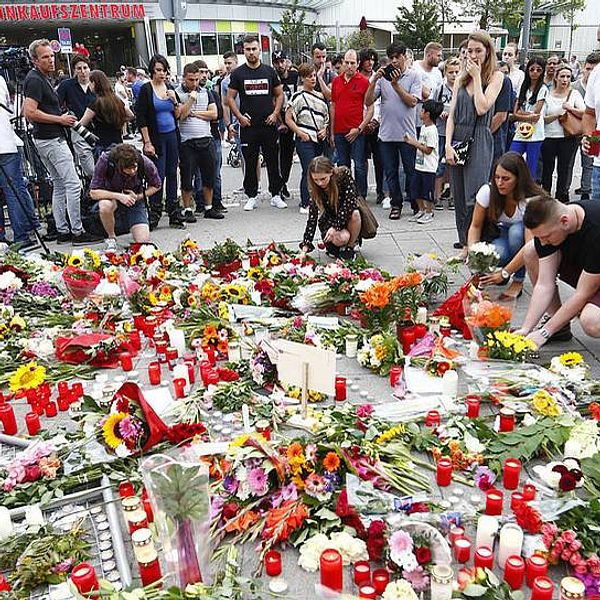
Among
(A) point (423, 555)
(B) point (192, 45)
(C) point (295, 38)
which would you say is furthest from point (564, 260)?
(B) point (192, 45)

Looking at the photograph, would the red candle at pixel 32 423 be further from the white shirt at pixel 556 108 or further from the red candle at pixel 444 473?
the white shirt at pixel 556 108

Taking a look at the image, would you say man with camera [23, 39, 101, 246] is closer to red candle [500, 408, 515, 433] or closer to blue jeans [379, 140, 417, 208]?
blue jeans [379, 140, 417, 208]

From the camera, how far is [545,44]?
26.0 m

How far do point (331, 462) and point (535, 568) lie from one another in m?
0.75

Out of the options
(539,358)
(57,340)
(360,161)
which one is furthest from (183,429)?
(360,161)

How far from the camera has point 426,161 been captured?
621cm

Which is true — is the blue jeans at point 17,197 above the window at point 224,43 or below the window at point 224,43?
below

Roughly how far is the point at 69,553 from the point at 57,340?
187cm

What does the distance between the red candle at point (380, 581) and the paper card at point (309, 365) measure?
847 mm

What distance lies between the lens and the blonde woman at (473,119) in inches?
191

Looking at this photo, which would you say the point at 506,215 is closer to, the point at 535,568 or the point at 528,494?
the point at 528,494

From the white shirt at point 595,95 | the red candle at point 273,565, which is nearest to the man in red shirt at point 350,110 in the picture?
the white shirt at point 595,95

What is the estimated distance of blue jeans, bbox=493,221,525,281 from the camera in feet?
14.3

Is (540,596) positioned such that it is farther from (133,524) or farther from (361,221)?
(361,221)
